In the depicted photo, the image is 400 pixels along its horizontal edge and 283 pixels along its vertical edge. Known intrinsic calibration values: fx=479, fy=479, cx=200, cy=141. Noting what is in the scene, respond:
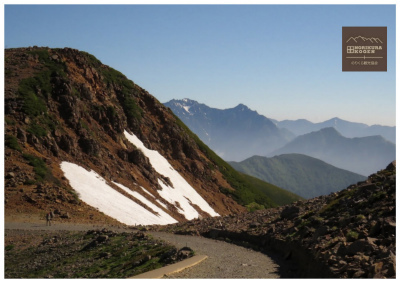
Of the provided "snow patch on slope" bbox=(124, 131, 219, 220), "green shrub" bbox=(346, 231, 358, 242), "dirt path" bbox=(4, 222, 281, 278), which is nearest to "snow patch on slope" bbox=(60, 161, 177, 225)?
"snow patch on slope" bbox=(124, 131, 219, 220)

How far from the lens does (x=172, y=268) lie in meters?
24.7

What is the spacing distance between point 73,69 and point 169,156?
29.2 metres

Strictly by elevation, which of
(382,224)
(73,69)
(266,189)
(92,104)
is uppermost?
(73,69)

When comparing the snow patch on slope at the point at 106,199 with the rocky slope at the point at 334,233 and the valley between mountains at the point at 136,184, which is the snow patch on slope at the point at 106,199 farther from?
the rocky slope at the point at 334,233

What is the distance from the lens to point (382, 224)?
24484 millimetres

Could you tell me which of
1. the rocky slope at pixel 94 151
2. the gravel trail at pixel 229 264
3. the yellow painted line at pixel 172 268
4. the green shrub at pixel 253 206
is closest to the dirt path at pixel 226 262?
the gravel trail at pixel 229 264

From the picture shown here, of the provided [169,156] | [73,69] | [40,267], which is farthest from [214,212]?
[40,267]

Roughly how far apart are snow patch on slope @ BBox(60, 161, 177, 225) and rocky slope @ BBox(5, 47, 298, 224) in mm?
238

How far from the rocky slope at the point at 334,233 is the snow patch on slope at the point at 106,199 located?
2192 cm

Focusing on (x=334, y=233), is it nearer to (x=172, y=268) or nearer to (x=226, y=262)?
(x=226, y=262)

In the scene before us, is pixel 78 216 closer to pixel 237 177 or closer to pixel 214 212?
pixel 214 212

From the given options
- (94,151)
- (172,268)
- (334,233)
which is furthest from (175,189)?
(172,268)

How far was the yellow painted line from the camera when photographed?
23.1m

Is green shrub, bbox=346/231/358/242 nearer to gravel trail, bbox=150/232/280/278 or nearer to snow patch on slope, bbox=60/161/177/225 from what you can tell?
gravel trail, bbox=150/232/280/278
